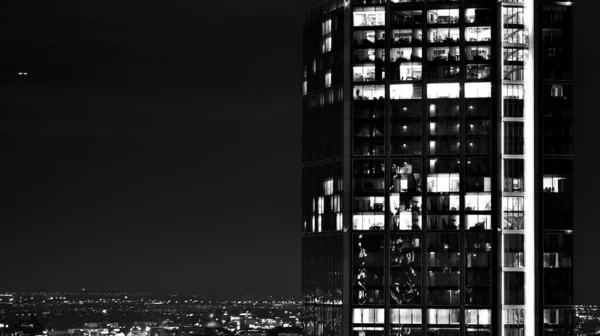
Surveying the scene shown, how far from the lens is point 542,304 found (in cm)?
17475

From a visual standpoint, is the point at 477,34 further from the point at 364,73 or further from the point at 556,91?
the point at 364,73

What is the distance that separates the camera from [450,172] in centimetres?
18150

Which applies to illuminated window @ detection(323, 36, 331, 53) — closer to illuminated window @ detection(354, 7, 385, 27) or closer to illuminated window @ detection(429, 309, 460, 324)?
illuminated window @ detection(354, 7, 385, 27)

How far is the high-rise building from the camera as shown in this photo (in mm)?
177375

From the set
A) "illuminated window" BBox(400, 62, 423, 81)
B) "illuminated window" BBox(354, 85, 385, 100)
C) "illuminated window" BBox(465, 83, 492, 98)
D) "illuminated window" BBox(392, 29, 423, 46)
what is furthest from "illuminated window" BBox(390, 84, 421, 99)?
"illuminated window" BBox(465, 83, 492, 98)

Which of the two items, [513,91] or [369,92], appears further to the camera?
[369,92]

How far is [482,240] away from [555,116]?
1952 cm

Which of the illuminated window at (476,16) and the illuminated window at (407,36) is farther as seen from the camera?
the illuminated window at (476,16)

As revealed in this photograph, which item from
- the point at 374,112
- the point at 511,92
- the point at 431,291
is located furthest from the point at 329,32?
the point at 431,291

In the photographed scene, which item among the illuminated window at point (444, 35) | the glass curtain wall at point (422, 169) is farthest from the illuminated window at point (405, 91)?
the illuminated window at point (444, 35)

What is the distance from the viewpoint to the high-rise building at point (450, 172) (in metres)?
177

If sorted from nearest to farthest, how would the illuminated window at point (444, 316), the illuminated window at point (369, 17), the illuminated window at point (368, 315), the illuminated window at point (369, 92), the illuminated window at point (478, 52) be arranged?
1. the illuminated window at point (444, 316)
2. the illuminated window at point (368, 315)
3. the illuminated window at point (478, 52)
4. the illuminated window at point (369, 92)
5. the illuminated window at point (369, 17)

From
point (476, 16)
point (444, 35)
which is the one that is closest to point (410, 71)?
point (444, 35)

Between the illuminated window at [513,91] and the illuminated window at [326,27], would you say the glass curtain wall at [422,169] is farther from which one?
the illuminated window at [326,27]
